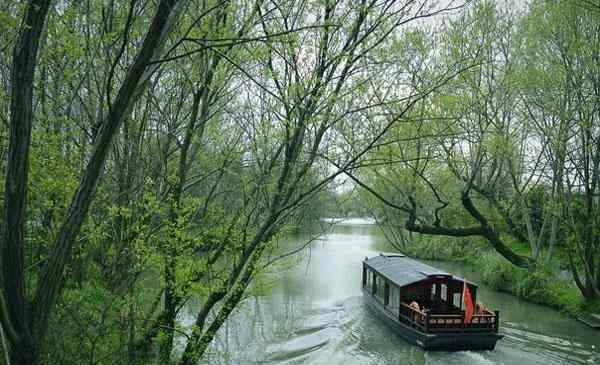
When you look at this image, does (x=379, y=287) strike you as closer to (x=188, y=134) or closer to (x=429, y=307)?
(x=429, y=307)

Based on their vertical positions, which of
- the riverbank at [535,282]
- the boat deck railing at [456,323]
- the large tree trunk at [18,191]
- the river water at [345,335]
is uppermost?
the large tree trunk at [18,191]

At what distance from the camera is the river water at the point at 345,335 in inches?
428

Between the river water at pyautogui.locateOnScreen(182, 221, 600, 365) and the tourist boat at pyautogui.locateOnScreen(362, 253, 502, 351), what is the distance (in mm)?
333

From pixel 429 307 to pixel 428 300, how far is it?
0.63 feet

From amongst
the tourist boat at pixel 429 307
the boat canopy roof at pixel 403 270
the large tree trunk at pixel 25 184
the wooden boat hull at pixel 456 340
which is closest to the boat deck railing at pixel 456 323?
the tourist boat at pixel 429 307

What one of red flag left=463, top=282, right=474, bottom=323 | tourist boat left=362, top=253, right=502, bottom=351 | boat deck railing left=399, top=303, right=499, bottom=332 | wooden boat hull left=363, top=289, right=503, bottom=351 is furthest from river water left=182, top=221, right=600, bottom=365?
red flag left=463, top=282, right=474, bottom=323

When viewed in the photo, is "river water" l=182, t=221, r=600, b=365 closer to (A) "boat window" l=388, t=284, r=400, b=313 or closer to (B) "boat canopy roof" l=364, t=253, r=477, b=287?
(A) "boat window" l=388, t=284, r=400, b=313

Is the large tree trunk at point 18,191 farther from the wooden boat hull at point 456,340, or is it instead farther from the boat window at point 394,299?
the boat window at point 394,299

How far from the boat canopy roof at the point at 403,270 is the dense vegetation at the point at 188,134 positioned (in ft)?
4.35

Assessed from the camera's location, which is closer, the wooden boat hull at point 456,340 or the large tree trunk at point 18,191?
the large tree trunk at point 18,191

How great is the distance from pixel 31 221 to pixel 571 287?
16.2 metres

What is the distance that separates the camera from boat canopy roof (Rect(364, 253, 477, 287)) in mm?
13023

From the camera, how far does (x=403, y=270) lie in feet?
47.0

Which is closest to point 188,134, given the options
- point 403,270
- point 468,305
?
point 468,305
